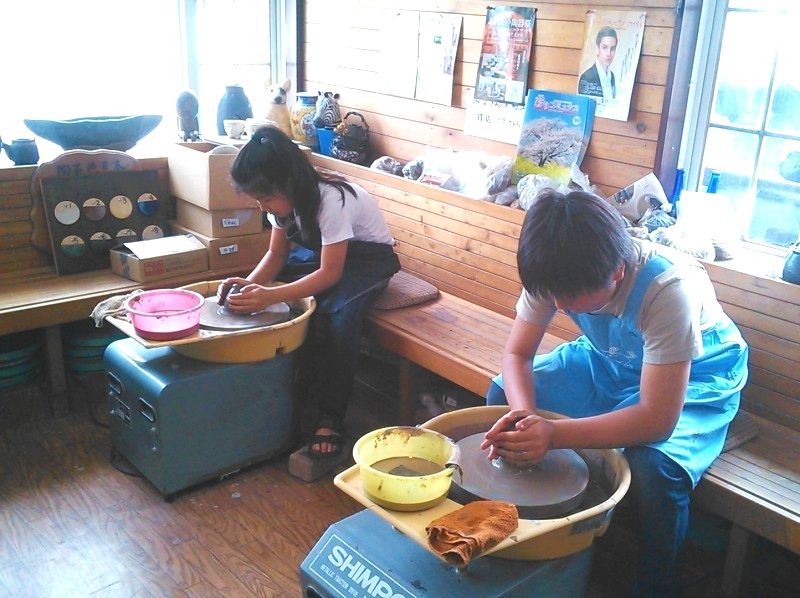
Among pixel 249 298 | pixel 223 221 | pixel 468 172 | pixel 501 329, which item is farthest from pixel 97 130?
pixel 501 329

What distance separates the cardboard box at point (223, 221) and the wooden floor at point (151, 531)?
0.84 meters

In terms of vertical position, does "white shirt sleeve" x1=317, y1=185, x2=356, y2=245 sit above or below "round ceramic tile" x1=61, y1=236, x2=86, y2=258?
above

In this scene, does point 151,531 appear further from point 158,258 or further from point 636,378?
point 636,378

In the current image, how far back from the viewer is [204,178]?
8.95 feet

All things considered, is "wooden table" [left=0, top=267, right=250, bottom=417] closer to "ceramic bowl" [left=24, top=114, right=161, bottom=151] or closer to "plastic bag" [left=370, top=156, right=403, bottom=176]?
"ceramic bowl" [left=24, top=114, right=161, bottom=151]

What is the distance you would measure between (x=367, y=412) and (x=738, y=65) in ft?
5.36

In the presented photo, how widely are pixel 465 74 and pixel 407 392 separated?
1.15 metres

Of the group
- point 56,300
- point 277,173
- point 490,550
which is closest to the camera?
point 490,550

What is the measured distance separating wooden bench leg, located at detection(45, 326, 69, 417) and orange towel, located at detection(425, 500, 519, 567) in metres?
1.77

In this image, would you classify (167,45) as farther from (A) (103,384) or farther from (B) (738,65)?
(B) (738,65)

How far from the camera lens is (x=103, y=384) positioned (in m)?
2.87

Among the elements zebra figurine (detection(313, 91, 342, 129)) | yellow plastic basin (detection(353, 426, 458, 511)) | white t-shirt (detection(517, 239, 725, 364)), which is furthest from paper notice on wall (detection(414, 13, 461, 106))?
yellow plastic basin (detection(353, 426, 458, 511))

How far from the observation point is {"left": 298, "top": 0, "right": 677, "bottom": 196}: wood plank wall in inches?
87.0

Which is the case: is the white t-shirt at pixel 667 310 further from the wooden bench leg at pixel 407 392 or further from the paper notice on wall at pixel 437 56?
the paper notice on wall at pixel 437 56
